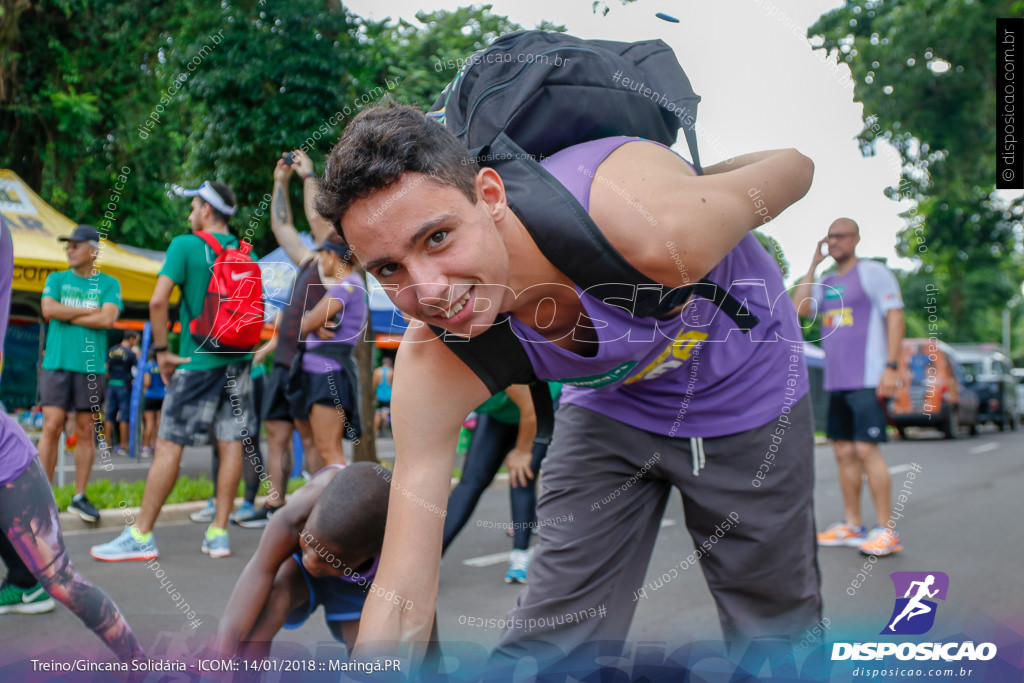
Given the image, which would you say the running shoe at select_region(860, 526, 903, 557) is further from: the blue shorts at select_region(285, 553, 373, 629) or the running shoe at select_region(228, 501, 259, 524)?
the running shoe at select_region(228, 501, 259, 524)

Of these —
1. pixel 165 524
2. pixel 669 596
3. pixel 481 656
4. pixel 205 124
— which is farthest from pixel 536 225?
→ pixel 165 524

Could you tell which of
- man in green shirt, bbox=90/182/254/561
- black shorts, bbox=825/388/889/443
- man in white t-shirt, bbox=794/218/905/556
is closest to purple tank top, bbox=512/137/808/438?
man in white t-shirt, bbox=794/218/905/556

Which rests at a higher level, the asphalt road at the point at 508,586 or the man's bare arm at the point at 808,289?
the man's bare arm at the point at 808,289

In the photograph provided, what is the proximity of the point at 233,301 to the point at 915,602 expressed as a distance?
255 cm

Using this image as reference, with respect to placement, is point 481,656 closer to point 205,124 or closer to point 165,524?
point 205,124

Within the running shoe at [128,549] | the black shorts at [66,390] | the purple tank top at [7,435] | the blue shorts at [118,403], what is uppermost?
the purple tank top at [7,435]

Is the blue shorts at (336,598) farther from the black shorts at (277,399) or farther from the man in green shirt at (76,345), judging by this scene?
the man in green shirt at (76,345)

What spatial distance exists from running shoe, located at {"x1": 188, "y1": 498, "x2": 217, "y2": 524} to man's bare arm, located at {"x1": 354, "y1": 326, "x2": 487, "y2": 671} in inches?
167

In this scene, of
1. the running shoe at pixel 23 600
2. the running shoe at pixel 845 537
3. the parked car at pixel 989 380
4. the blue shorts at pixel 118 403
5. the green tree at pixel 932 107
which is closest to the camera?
the green tree at pixel 932 107

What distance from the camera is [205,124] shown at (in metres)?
3.21

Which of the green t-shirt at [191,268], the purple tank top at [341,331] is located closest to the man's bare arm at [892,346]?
the purple tank top at [341,331]

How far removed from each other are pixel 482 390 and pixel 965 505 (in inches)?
244

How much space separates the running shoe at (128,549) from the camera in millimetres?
3916

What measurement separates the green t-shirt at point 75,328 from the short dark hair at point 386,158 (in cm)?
370
